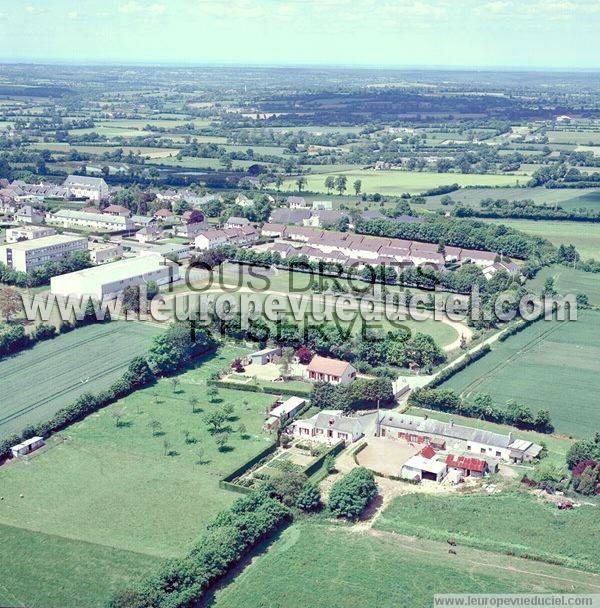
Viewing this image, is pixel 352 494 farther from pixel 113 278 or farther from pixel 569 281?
pixel 569 281

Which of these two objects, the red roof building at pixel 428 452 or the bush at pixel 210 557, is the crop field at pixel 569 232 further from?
the bush at pixel 210 557

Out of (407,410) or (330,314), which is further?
(330,314)

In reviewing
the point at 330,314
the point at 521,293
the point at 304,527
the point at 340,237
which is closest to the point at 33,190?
the point at 340,237

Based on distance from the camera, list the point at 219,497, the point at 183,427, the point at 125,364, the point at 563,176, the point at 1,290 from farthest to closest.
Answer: the point at 563,176
the point at 1,290
the point at 125,364
the point at 183,427
the point at 219,497

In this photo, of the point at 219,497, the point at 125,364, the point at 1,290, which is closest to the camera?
the point at 219,497

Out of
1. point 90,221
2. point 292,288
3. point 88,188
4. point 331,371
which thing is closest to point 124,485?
point 331,371

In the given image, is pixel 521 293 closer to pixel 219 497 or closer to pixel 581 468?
pixel 581 468
